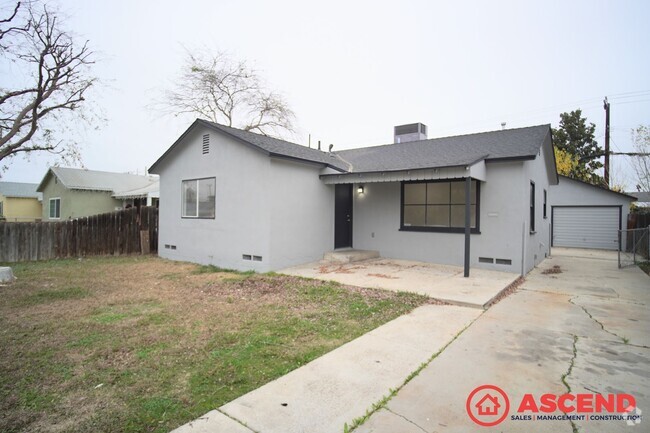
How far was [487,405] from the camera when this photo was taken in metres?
2.56

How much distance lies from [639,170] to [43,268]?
22447mm

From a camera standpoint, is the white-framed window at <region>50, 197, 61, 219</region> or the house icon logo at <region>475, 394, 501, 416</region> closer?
the house icon logo at <region>475, 394, 501, 416</region>

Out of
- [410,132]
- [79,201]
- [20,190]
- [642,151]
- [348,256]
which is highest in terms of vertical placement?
[410,132]

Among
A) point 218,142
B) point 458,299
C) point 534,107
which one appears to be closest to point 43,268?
point 218,142

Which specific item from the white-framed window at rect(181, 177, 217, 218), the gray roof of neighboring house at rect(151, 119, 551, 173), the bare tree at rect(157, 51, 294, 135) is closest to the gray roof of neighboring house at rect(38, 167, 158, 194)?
the bare tree at rect(157, 51, 294, 135)

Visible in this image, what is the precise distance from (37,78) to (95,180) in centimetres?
1231

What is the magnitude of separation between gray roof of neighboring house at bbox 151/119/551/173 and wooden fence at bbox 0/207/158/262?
2306mm

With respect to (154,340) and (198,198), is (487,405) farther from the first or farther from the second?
(198,198)

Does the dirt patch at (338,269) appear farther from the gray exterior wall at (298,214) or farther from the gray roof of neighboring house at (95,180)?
the gray roof of neighboring house at (95,180)

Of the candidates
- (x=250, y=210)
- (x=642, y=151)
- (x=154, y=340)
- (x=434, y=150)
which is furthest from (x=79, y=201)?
(x=642, y=151)

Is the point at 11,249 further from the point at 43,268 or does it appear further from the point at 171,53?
the point at 171,53

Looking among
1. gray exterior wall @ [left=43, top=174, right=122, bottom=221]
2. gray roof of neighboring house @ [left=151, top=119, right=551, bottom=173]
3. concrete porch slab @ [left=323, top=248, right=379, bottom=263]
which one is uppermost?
gray roof of neighboring house @ [left=151, top=119, right=551, bottom=173]

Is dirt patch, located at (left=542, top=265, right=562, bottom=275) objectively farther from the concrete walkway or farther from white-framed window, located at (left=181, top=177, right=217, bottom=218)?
white-framed window, located at (left=181, top=177, right=217, bottom=218)

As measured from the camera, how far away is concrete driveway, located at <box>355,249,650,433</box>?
233cm
